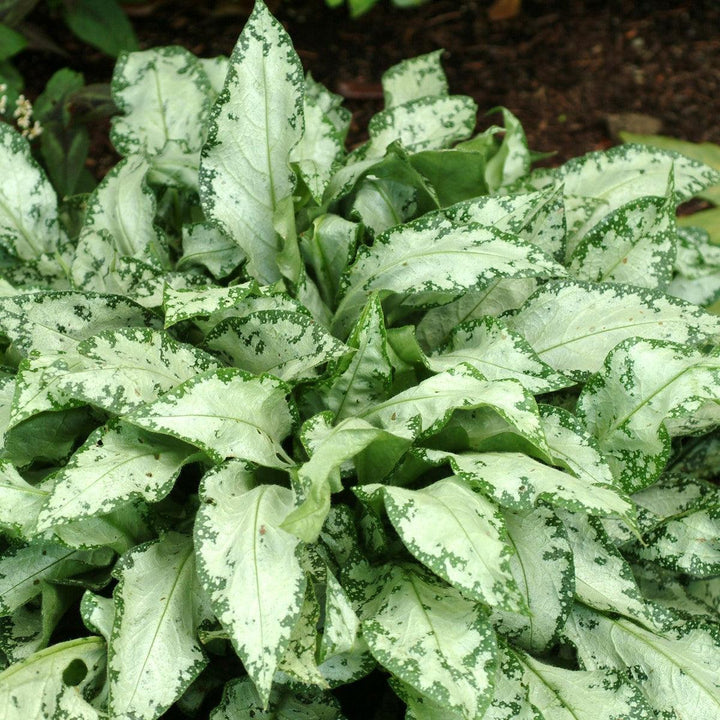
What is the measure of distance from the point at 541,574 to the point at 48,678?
65cm

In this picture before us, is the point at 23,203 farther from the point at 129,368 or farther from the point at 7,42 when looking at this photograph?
the point at 7,42

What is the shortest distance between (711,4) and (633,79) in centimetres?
49

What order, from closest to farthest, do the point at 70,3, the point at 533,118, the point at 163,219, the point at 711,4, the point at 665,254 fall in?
the point at 665,254, the point at 163,219, the point at 70,3, the point at 533,118, the point at 711,4

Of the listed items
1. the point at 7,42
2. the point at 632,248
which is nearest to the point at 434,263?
the point at 632,248

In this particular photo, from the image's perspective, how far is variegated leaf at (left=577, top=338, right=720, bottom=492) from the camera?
3.95ft

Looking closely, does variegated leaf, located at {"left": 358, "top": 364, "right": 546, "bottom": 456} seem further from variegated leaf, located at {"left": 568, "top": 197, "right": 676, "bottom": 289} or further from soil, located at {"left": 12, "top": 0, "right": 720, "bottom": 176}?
soil, located at {"left": 12, "top": 0, "right": 720, "bottom": 176}

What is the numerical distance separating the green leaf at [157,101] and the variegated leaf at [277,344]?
1.63 feet

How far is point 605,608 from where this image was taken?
1.24 metres

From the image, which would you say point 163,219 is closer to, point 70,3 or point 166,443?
point 166,443

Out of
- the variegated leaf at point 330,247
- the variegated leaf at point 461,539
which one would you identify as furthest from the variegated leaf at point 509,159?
the variegated leaf at point 461,539

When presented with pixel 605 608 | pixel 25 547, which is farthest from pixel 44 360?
pixel 605 608

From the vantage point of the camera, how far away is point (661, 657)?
1264 mm

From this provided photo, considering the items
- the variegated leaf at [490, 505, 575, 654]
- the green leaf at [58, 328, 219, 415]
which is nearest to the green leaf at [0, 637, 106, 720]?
the green leaf at [58, 328, 219, 415]

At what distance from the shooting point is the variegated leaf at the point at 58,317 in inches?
51.1
